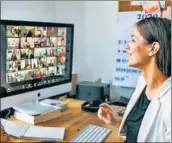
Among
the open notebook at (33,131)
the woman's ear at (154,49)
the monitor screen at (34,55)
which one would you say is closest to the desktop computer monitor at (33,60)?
the monitor screen at (34,55)

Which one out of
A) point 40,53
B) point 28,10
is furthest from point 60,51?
point 28,10

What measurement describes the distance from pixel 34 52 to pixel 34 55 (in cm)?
2

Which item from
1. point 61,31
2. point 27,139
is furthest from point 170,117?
point 61,31

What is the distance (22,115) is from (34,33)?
445 mm

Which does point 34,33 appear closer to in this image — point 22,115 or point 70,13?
point 22,115

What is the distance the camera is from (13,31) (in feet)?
4.34

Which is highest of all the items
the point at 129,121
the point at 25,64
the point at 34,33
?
the point at 34,33

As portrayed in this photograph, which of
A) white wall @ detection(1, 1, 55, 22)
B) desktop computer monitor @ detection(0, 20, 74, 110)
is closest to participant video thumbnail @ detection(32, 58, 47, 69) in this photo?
desktop computer monitor @ detection(0, 20, 74, 110)

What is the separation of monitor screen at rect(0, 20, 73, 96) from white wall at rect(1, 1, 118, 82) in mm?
435

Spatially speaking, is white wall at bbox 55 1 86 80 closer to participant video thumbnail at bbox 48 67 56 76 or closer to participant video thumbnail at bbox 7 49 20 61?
participant video thumbnail at bbox 48 67 56 76

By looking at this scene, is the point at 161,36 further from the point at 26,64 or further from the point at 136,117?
the point at 26,64

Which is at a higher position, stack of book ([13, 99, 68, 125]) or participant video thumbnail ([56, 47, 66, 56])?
participant video thumbnail ([56, 47, 66, 56])

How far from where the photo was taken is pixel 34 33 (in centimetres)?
144

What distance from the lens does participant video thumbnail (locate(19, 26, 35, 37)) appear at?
137cm
